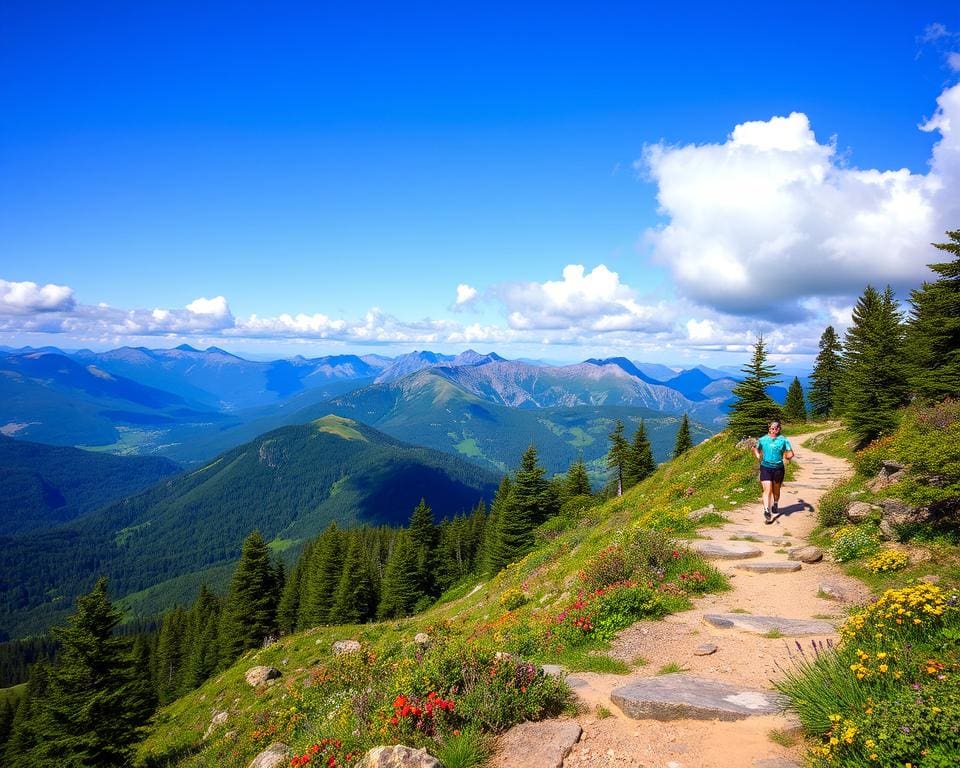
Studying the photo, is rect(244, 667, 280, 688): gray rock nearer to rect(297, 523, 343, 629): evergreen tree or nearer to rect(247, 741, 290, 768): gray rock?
rect(247, 741, 290, 768): gray rock

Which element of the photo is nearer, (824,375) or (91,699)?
(91,699)

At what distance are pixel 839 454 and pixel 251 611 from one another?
202ft

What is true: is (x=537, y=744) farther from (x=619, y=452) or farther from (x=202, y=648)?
(x=202, y=648)

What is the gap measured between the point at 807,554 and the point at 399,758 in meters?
12.2

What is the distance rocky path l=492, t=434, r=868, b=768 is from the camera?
5688 millimetres

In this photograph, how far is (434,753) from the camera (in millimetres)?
5754

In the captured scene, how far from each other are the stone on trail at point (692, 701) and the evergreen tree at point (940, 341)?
23445 mm

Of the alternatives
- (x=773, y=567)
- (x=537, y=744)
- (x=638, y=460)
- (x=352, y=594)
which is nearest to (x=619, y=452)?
(x=638, y=460)

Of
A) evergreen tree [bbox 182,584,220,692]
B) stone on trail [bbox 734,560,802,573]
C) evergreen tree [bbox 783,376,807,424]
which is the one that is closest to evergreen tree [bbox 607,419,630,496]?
evergreen tree [bbox 783,376,807,424]

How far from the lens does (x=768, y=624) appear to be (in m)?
9.10

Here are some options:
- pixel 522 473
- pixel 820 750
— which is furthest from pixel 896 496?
pixel 522 473

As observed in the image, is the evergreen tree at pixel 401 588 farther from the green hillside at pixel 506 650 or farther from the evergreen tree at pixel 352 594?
the green hillside at pixel 506 650

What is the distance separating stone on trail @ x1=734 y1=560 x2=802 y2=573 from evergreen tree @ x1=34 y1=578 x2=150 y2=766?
30.9 m

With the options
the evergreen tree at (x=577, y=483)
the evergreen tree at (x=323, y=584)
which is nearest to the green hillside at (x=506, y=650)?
the evergreen tree at (x=323, y=584)
